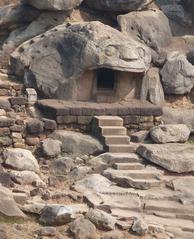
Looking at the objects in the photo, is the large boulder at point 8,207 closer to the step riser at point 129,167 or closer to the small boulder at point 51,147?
the small boulder at point 51,147

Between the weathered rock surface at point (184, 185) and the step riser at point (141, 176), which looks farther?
the step riser at point (141, 176)

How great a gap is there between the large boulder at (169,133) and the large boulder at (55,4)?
5017 millimetres

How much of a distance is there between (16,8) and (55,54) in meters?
3.13

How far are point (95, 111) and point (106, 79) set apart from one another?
2325mm

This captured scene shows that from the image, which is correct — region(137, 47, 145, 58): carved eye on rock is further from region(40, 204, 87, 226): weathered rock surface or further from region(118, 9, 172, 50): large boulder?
region(40, 204, 87, 226): weathered rock surface

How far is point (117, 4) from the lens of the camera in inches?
714

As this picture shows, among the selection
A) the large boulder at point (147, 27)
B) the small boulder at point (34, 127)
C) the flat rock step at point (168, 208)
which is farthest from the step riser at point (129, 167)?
the large boulder at point (147, 27)

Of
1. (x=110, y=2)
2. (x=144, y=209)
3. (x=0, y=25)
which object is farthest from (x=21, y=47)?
(x=144, y=209)

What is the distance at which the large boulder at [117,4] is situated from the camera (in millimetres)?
18125

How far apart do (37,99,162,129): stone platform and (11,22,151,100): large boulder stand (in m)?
0.63

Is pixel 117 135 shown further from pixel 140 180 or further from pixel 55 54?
pixel 55 54

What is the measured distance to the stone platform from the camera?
14352 mm

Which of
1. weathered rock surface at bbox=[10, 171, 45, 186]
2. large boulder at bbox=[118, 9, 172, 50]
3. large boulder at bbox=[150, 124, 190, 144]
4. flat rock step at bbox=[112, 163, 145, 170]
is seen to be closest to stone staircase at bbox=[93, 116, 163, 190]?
flat rock step at bbox=[112, 163, 145, 170]

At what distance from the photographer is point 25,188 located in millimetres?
11719
